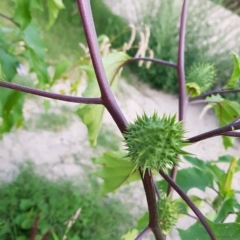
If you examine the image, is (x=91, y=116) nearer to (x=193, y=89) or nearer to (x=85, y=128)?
(x=193, y=89)

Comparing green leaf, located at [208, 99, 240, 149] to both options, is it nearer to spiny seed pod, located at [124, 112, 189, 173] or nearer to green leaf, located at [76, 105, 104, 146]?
green leaf, located at [76, 105, 104, 146]

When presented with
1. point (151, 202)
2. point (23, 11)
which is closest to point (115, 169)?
point (151, 202)

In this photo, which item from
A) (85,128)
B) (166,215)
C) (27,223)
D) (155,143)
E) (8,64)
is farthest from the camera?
(85,128)

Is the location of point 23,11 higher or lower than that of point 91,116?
higher

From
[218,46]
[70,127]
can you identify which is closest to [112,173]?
[70,127]

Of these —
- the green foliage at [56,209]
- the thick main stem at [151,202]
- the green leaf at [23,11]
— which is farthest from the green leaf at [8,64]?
the thick main stem at [151,202]

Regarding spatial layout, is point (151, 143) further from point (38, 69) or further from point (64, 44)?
point (64, 44)

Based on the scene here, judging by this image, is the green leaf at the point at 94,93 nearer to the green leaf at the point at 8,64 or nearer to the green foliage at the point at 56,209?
the green leaf at the point at 8,64
